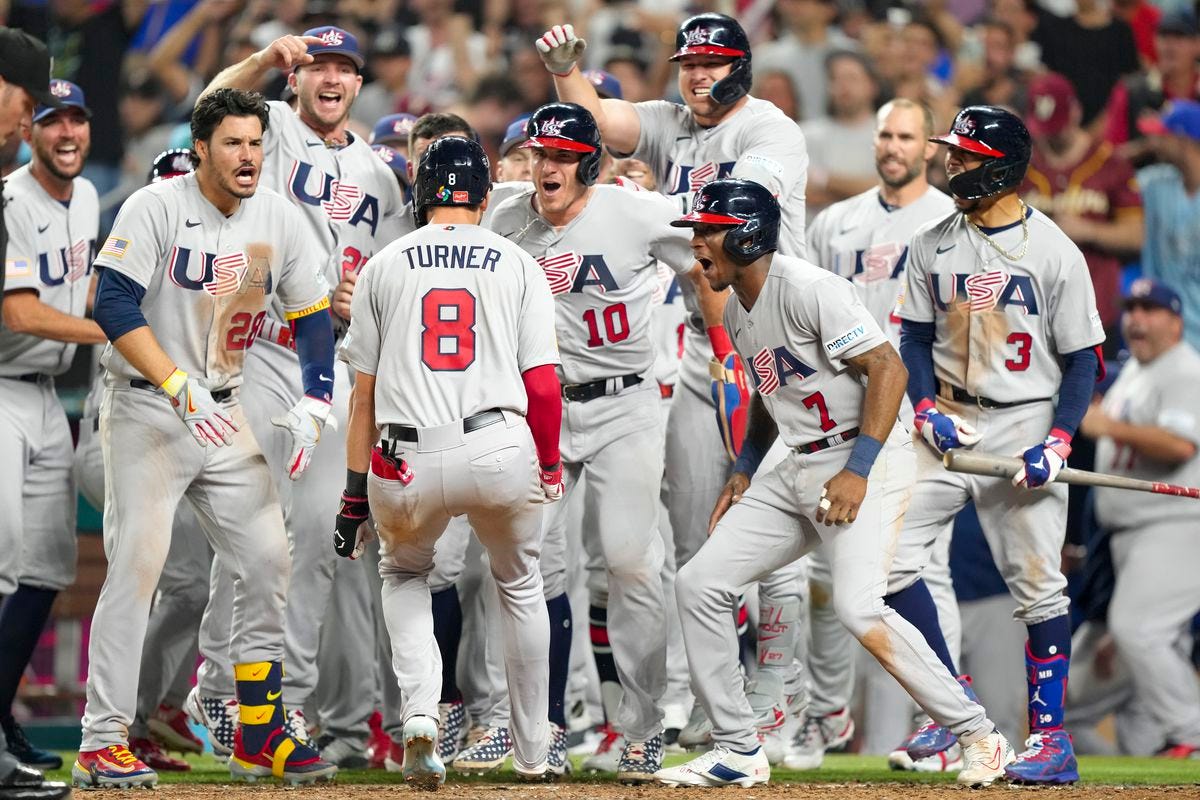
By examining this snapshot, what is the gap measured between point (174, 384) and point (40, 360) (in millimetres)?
1522

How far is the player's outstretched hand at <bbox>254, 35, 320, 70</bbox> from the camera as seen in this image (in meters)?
6.25

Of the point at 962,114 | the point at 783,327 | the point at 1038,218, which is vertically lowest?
the point at 783,327

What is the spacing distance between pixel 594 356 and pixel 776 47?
17.9ft

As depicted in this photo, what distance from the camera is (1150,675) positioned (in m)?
8.10

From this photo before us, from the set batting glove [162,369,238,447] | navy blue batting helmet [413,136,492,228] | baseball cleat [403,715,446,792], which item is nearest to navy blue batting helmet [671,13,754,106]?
navy blue batting helmet [413,136,492,228]

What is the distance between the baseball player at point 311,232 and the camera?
6.30 m

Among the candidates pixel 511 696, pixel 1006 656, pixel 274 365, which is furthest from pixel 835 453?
pixel 1006 656

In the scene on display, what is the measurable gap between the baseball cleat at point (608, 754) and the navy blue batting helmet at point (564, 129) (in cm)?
229

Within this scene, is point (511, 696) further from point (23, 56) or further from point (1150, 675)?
point (1150, 675)

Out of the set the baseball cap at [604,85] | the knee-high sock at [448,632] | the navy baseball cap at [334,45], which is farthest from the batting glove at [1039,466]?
the navy baseball cap at [334,45]

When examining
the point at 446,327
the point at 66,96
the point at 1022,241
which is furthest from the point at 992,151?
the point at 66,96

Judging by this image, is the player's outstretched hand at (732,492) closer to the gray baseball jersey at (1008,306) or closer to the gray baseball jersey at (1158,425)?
the gray baseball jersey at (1008,306)

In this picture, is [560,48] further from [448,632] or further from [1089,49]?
[1089,49]

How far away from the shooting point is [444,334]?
5.15 meters
